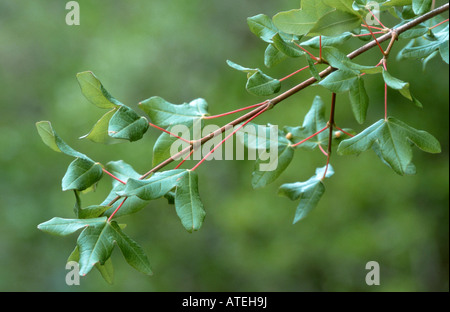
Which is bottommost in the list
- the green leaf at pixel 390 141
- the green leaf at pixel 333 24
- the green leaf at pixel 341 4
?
the green leaf at pixel 390 141

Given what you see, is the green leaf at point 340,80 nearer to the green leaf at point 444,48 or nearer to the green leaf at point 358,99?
the green leaf at point 358,99

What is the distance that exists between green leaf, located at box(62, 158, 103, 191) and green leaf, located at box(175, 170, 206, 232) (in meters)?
0.14

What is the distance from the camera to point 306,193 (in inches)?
43.7

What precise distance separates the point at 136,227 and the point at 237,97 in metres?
1.25

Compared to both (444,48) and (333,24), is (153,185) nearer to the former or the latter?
(333,24)

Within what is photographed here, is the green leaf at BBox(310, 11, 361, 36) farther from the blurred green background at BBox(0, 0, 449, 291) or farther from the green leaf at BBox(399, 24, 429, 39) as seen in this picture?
the blurred green background at BBox(0, 0, 449, 291)

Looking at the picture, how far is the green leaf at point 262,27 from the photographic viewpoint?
904 millimetres

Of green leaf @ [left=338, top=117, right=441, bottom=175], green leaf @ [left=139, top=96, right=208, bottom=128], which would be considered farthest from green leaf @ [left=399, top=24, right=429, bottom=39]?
green leaf @ [left=139, top=96, right=208, bottom=128]

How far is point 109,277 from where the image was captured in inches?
36.9

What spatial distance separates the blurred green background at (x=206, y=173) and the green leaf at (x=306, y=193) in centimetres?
209

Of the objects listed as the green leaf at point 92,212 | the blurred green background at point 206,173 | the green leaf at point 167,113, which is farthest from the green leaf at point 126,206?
the blurred green background at point 206,173

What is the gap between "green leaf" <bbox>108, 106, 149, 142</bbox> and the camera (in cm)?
84

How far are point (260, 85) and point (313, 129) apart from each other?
1.09 ft
